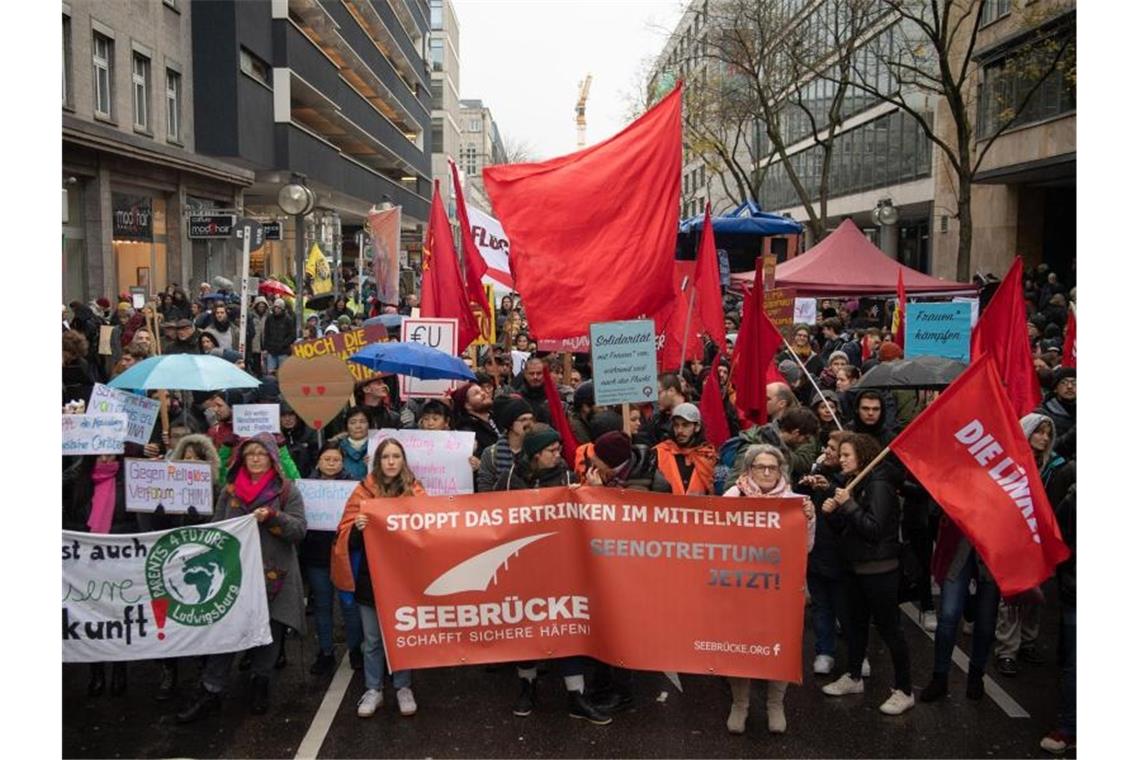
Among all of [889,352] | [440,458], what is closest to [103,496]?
[440,458]

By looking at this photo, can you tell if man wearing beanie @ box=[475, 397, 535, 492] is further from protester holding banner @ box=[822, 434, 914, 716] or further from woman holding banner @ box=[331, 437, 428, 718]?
protester holding banner @ box=[822, 434, 914, 716]

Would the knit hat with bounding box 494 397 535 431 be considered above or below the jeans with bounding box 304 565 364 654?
above

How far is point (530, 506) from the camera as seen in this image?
20.1ft

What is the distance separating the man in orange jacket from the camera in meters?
6.79

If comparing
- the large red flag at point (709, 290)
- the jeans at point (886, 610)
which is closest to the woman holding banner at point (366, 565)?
the jeans at point (886, 610)

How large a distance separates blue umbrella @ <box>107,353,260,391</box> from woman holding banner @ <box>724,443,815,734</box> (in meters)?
3.85

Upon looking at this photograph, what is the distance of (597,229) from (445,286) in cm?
339

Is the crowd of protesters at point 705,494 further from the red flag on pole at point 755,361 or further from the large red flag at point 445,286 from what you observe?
the large red flag at point 445,286

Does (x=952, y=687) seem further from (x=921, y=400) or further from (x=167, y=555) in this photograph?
(x=167, y=555)

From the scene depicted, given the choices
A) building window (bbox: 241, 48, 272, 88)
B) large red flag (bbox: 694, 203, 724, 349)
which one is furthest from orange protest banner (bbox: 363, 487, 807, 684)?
building window (bbox: 241, 48, 272, 88)

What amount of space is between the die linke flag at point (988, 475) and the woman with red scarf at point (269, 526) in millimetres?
3475

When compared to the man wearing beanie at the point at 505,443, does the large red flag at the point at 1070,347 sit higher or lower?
higher

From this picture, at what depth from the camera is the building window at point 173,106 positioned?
90.0 ft

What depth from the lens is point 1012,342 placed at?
909 cm
